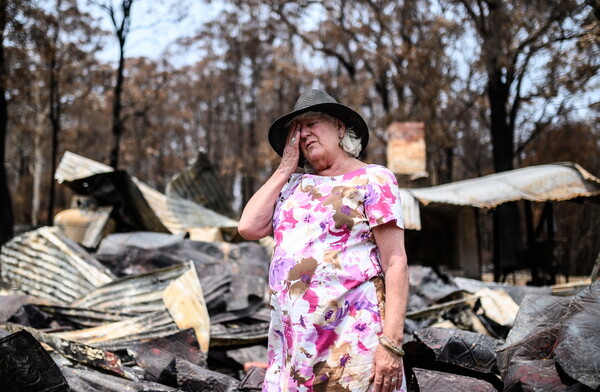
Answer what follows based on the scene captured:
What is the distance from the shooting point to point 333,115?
86.1 inches

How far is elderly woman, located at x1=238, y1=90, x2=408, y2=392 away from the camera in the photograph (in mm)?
1758

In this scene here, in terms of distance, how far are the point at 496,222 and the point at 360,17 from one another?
1067 cm

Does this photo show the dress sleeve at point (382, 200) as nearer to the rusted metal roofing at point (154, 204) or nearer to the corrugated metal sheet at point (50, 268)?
the corrugated metal sheet at point (50, 268)

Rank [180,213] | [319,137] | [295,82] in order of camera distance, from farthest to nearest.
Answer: [295,82], [180,213], [319,137]

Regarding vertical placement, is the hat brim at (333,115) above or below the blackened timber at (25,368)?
above

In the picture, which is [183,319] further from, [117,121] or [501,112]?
[501,112]

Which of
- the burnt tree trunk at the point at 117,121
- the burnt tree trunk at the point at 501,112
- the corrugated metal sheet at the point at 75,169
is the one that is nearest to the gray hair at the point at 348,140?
the corrugated metal sheet at the point at 75,169

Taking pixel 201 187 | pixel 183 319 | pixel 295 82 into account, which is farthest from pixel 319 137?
pixel 295 82

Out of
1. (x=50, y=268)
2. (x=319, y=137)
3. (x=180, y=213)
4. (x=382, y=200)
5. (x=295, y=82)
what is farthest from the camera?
(x=295, y=82)

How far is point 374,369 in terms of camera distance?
1758mm

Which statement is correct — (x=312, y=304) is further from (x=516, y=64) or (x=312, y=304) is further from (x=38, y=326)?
(x=516, y=64)

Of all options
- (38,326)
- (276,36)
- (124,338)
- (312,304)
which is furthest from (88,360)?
(276,36)

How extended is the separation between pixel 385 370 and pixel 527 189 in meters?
8.50

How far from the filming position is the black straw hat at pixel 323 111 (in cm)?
212
